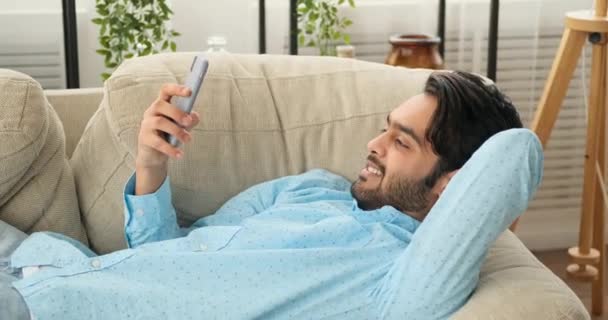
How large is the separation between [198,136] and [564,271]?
5.40ft

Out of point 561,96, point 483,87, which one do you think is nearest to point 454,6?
point 561,96

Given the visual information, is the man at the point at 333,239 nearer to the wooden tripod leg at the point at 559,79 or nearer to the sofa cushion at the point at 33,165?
the sofa cushion at the point at 33,165

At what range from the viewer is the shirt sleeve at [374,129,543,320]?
5.19 feet

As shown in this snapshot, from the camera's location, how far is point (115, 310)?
1793 millimetres

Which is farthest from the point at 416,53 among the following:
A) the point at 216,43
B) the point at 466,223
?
the point at 466,223

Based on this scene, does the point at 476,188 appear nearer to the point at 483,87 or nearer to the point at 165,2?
the point at 483,87

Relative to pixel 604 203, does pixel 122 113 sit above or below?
above

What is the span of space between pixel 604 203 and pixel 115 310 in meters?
1.60

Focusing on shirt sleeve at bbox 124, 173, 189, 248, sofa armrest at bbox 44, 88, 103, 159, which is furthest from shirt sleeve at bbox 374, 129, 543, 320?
sofa armrest at bbox 44, 88, 103, 159

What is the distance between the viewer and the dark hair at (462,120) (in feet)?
6.16

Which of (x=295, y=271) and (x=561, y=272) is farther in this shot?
(x=561, y=272)

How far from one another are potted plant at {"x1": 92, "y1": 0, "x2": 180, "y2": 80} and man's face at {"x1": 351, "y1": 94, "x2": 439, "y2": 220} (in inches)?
44.2

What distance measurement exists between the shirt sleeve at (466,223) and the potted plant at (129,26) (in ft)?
4.70

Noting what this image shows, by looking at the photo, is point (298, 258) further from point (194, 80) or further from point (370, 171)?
point (194, 80)
